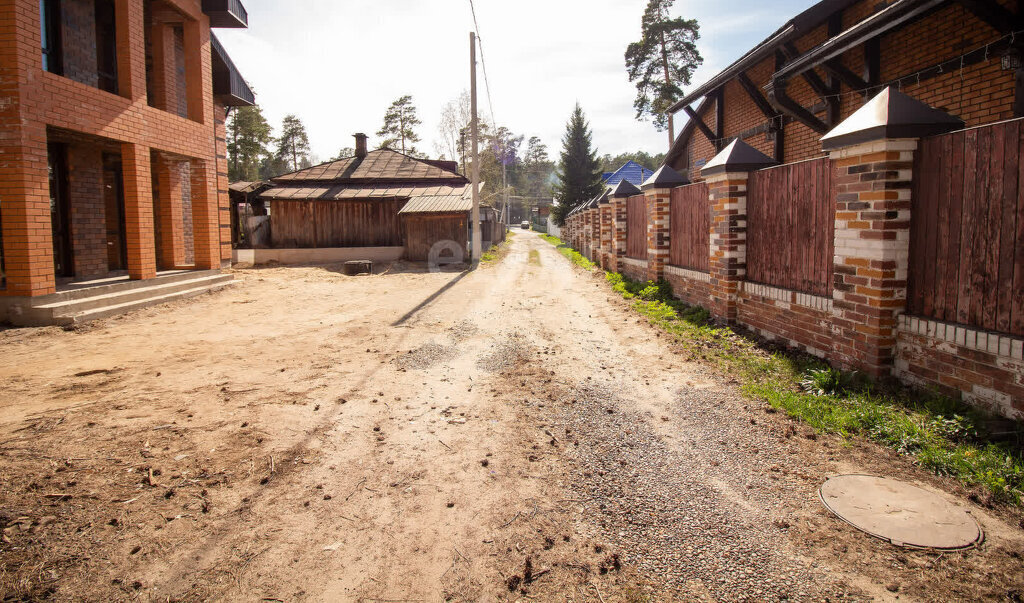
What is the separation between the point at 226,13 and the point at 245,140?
1497 inches

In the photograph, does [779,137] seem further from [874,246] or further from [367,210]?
[367,210]

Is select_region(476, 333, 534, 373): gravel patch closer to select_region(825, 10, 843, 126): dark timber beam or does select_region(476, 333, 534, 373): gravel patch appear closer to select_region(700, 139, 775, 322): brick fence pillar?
select_region(700, 139, 775, 322): brick fence pillar

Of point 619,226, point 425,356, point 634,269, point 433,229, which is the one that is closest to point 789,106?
point 634,269

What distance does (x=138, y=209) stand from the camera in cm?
932

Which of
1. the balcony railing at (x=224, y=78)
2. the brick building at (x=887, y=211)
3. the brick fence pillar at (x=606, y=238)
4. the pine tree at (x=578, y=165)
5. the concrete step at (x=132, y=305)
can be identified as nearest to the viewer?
the brick building at (x=887, y=211)

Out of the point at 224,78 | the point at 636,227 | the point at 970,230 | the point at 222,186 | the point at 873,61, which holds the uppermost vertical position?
the point at 224,78

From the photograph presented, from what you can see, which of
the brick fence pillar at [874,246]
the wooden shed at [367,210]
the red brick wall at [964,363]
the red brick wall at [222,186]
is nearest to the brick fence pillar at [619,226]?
the wooden shed at [367,210]

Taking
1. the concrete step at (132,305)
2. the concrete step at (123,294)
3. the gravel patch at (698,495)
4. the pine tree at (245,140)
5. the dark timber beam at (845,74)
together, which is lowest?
the gravel patch at (698,495)

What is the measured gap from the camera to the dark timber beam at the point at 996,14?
5.12 m

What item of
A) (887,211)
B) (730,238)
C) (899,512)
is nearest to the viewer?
(899,512)

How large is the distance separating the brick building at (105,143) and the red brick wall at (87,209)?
0.08ft

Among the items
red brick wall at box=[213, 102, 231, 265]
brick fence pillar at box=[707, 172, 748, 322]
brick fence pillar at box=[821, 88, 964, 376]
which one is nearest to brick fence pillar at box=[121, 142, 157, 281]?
red brick wall at box=[213, 102, 231, 265]

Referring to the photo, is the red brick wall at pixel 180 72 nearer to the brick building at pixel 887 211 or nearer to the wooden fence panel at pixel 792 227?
the brick building at pixel 887 211

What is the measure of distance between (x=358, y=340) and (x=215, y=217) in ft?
25.4
